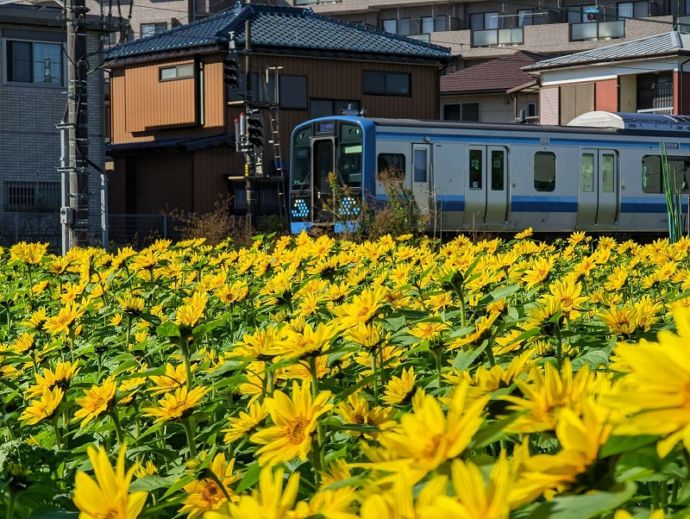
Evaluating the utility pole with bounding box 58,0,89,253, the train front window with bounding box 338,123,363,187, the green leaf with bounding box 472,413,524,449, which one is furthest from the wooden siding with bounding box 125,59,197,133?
the green leaf with bounding box 472,413,524,449

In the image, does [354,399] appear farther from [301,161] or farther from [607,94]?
[607,94]

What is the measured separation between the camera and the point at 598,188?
22.2 meters

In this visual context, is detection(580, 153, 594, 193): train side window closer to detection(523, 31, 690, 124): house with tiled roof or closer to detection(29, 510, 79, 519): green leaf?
detection(523, 31, 690, 124): house with tiled roof

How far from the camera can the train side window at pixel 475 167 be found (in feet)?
67.9

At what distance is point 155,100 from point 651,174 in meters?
14.0

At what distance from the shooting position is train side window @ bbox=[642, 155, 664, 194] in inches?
887

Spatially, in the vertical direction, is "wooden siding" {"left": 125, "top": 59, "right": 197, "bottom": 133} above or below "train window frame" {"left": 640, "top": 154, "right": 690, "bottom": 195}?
above

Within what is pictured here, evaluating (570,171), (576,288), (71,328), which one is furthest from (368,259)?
(570,171)

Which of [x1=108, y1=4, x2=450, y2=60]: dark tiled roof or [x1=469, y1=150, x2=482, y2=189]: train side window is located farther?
[x1=108, y1=4, x2=450, y2=60]: dark tiled roof

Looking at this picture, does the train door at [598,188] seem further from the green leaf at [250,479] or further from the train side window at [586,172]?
the green leaf at [250,479]

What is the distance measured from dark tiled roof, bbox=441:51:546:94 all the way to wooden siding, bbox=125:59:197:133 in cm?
1346

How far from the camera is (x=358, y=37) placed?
32.0 meters

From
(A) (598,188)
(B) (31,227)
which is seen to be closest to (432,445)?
(A) (598,188)

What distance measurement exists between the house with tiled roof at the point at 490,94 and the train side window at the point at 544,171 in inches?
742
